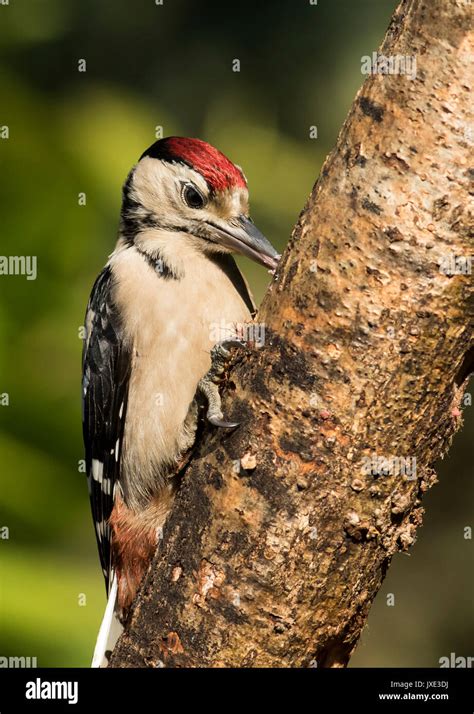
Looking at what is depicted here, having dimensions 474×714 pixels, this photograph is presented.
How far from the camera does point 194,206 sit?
11.3 ft

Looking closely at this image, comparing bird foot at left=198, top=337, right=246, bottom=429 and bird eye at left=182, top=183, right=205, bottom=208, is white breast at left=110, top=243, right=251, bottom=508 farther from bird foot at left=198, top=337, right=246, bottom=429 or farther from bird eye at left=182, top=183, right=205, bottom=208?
bird foot at left=198, top=337, right=246, bottom=429

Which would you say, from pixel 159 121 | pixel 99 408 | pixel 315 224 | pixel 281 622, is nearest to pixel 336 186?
pixel 315 224

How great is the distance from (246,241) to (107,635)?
1.38m

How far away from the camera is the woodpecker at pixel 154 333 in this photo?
313 cm

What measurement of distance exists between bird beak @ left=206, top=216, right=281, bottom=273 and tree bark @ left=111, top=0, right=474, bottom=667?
952 mm

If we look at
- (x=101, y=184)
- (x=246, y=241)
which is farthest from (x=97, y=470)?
(x=101, y=184)

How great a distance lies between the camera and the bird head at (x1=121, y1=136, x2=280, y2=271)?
11.0 ft

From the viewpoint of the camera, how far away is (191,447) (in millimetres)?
2963

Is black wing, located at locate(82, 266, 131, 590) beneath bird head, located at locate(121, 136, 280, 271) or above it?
beneath
